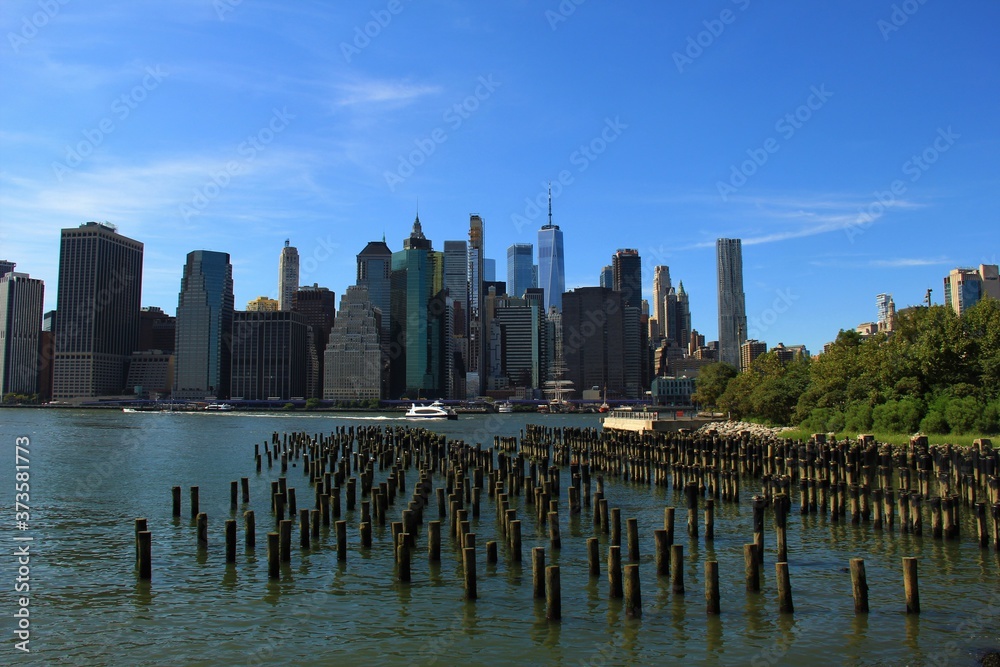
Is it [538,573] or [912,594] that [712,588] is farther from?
[912,594]

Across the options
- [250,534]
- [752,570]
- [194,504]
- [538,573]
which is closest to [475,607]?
[538,573]

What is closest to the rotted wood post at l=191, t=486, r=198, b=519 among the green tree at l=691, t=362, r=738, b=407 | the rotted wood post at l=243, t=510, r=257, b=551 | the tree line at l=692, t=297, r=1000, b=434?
the rotted wood post at l=243, t=510, r=257, b=551

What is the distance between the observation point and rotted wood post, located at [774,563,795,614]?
21125 millimetres

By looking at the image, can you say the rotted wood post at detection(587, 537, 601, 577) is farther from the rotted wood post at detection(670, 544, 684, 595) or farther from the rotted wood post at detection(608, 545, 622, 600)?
the rotted wood post at detection(670, 544, 684, 595)

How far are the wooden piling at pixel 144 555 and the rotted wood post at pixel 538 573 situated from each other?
11.8 metres

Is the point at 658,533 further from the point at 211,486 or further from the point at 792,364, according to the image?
the point at 792,364

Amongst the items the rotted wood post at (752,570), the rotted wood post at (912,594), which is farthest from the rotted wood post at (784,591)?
the rotted wood post at (912,594)

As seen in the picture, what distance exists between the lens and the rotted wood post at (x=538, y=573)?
861 inches

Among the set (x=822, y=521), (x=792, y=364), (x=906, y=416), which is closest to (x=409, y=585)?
(x=822, y=521)

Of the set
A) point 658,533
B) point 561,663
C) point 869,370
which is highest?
point 869,370

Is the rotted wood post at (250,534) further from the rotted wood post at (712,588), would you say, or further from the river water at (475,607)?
the rotted wood post at (712,588)

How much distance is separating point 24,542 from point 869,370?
62.7 meters

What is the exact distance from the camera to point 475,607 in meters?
22.0

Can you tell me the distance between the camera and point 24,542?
3073 cm
